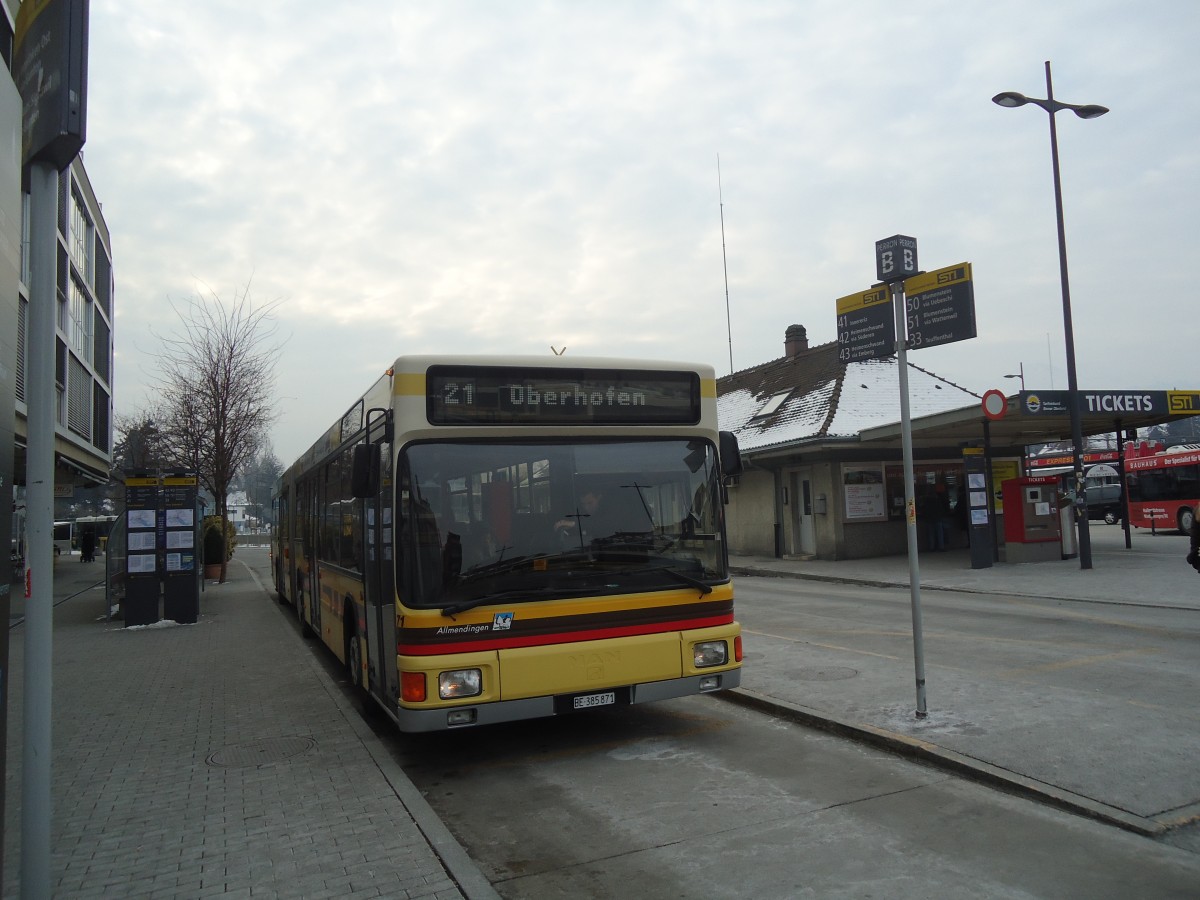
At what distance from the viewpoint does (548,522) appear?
20.6 feet

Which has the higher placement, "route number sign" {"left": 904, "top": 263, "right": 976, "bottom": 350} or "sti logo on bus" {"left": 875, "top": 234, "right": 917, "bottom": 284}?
"sti logo on bus" {"left": 875, "top": 234, "right": 917, "bottom": 284}

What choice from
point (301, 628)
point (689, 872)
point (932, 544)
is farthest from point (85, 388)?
point (689, 872)

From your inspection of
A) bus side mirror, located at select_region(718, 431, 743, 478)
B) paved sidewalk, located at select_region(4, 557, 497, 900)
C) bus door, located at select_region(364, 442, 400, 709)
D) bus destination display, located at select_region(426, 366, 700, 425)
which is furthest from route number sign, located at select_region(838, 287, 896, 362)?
paved sidewalk, located at select_region(4, 557, 497, 900)

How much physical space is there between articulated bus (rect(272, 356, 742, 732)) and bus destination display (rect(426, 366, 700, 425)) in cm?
1

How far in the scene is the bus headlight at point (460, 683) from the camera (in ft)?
19.3

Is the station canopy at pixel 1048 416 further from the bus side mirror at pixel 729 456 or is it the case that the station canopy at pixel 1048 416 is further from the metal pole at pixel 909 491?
the bus side mirror at pixel 729 456

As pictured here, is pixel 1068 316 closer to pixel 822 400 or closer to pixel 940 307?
pixel 822 400

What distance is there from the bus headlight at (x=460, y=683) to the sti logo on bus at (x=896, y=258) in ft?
14.6

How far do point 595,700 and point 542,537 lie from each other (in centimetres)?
123

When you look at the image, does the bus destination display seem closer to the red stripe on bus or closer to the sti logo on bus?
the red stripe on bus

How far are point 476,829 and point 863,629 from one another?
27.2 feet

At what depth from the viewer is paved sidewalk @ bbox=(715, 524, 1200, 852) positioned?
5.43m

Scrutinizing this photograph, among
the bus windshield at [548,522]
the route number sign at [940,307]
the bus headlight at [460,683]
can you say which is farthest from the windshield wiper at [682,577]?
the route number sign at [940,307]

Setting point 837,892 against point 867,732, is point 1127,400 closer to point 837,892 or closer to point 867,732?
point 867,732
